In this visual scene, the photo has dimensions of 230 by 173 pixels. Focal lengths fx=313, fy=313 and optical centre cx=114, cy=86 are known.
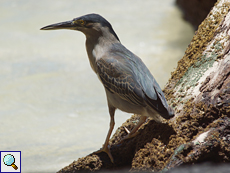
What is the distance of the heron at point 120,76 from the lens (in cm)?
257

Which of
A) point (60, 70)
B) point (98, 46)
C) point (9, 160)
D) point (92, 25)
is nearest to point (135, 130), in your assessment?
point (98, 46)

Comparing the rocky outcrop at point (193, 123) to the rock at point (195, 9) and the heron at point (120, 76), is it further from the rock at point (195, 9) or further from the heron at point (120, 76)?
the rock at point (195, 9)

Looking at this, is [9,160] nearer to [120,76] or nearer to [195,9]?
[120,76]

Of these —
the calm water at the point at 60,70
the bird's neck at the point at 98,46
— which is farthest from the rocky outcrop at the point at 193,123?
the calm water at the point at 60,70

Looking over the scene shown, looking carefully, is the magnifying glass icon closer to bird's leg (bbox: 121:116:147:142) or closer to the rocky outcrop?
the rocky outcrop

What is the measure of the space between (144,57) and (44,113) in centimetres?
243

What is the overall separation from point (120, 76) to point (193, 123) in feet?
2.32

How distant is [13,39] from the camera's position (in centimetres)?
717

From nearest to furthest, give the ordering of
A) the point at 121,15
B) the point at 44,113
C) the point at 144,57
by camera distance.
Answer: the point at 44,113, the point at 144,57, the point at 121,15

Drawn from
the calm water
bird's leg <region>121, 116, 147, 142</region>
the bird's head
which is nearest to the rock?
the calm water

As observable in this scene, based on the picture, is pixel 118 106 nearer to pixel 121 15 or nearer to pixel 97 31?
pixel 97 31

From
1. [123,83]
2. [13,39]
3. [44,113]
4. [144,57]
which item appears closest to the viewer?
[123,83]

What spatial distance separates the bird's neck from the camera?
2.83 m

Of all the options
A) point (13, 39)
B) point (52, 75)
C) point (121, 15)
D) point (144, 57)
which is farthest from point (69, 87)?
point (121, 15)
